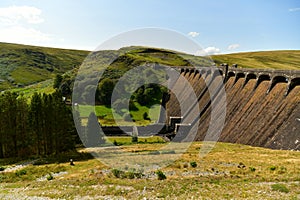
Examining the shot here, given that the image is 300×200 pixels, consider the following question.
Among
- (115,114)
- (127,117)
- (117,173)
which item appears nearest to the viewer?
(117,173)

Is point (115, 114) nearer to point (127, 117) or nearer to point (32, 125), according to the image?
point (127, 117)

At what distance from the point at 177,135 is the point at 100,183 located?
5184 cm

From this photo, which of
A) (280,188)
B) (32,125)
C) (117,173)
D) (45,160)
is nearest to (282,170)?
(280,188)

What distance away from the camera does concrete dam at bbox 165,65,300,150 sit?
49409mm

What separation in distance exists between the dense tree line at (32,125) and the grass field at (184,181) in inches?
653

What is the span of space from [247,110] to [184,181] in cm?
3684

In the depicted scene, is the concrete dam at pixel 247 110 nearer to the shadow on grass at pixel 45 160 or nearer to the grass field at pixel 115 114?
the shadow on grass at pixel 45 160

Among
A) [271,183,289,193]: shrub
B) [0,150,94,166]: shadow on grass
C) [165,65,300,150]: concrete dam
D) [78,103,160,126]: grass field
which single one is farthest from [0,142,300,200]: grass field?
[78,103,160,126]: grass field

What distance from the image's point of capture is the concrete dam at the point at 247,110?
1945 inches

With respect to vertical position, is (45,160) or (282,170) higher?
(282,170)

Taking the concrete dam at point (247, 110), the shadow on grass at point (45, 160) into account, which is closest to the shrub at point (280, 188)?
the concrete dam at point (247, 110)

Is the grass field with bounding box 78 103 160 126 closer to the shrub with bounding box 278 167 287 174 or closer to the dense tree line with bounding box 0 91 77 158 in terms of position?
the dense tree line with bounding box 0 91 77 158

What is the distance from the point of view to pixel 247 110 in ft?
201

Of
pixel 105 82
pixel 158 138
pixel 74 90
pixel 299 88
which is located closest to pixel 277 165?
pixel 299 88
